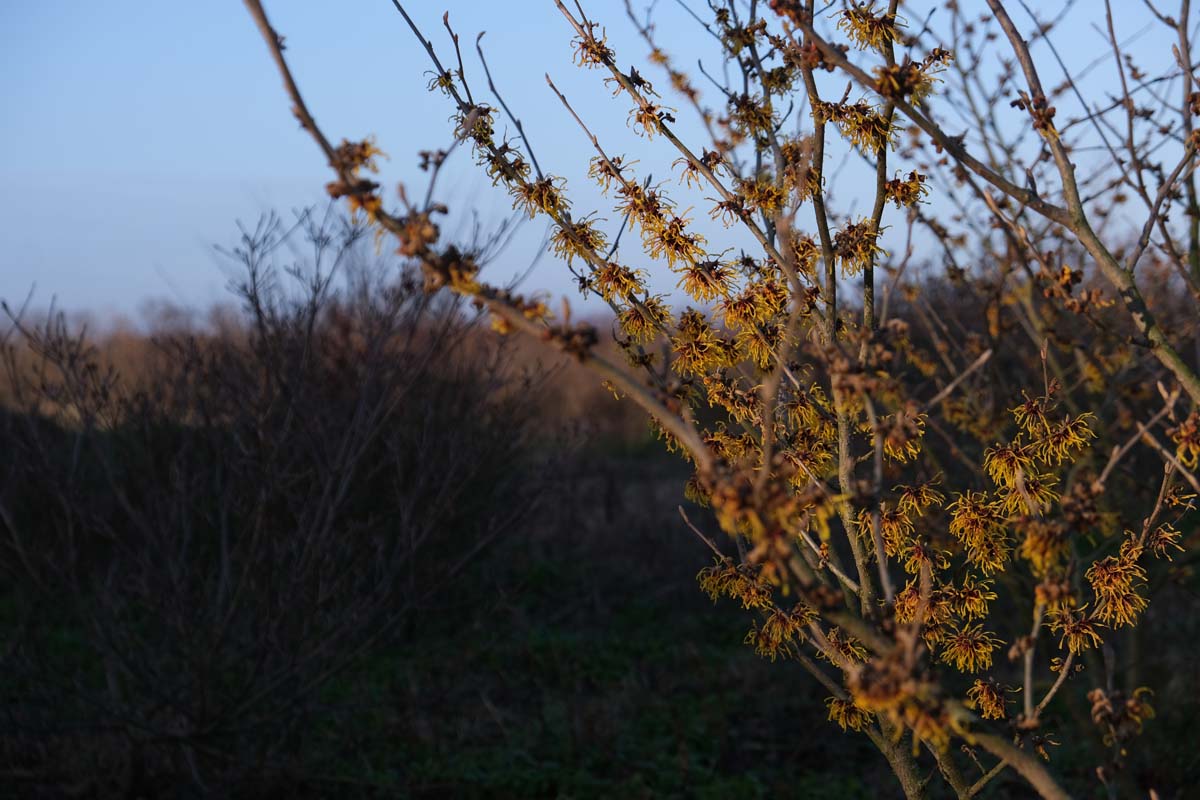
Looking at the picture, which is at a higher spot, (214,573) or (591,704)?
(214,573)

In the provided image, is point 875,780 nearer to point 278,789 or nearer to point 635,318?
point 278,789

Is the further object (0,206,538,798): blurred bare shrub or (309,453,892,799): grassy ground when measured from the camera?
(309,453,892,799): grassy ground

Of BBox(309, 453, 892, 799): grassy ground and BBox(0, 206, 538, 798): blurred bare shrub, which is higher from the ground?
BBox(0, 206, 538, 798): blurred bare shrub

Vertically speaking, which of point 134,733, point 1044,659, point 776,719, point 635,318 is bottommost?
point 1044,659

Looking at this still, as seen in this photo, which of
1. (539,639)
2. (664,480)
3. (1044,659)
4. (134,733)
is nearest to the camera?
(134,733)

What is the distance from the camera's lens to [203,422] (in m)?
4.99

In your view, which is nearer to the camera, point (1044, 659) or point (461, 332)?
point (461, 332)

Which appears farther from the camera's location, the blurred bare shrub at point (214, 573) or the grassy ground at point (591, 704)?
the grassy ground at point (591, 704)

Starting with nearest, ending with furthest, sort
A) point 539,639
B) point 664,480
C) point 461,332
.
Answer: point 461,332 → point 539,639 → point 664,480

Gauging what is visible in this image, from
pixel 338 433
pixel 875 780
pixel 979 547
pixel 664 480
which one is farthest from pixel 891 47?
pixel 664 480

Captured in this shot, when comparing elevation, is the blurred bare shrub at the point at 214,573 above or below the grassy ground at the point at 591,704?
above

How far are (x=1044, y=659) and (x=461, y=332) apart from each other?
430 centimetres

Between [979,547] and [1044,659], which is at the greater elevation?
[979,547]

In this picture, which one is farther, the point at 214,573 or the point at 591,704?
the point at 591,704
